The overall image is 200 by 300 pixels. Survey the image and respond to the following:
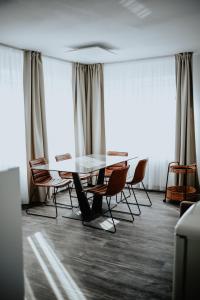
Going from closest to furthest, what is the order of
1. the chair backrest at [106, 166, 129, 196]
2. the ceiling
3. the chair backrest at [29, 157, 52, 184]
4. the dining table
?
the ceiling
the chair backrest at [106, 166, 129, 196]
the dining table
the chair backrest at [29, 157, 52, 184]

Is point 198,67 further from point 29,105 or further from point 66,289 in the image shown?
point 66,289

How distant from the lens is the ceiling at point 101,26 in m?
2.80

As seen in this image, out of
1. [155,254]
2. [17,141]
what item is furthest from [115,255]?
[17,141]

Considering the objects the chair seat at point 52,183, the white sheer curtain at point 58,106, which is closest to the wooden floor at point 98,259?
the chair seat at point 52,183

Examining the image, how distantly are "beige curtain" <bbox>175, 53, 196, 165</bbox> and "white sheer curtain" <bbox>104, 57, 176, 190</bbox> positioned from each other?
0.22 m

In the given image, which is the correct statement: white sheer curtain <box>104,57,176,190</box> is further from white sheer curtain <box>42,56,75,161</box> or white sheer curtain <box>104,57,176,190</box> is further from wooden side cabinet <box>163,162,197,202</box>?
white sheer curtain <box>42,56,75,161</box>

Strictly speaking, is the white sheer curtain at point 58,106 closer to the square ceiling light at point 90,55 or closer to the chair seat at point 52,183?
the square ceiling light at point 90,55

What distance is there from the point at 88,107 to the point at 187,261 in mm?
4940

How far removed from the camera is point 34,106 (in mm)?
4770

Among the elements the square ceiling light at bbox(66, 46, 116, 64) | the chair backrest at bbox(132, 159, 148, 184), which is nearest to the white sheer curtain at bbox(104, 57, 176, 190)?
the square ceiling light at bbox(66, 46, 116, 64)

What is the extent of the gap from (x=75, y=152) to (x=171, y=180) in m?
2.01

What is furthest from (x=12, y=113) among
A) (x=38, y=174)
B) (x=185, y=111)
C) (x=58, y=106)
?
(x=185, y=111)

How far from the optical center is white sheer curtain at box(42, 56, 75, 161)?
528 cm

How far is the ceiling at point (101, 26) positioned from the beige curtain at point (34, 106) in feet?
0.85
